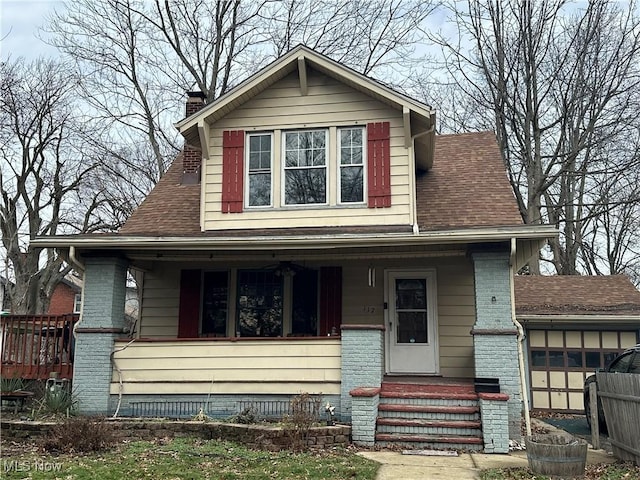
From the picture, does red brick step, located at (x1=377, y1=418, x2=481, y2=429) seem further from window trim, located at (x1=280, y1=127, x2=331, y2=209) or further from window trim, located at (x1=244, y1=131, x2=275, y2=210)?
window trim, located at (x1=244, y1=131, x2=275, y2=210)

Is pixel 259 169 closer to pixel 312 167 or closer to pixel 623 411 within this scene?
pixel 312 167

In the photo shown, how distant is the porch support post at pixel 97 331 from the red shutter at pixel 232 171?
7.00 ft

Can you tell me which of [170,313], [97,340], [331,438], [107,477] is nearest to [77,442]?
[107,477]

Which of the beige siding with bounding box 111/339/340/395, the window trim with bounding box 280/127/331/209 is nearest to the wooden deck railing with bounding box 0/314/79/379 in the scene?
the beige siding with bounding box 111/339/340/395

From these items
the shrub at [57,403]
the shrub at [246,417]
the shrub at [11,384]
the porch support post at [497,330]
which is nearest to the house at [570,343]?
the porch support post at [497,330]

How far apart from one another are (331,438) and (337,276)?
3.57 m

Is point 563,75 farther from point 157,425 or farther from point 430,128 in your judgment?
point 157,425

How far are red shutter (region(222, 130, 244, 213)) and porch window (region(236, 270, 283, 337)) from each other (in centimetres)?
167

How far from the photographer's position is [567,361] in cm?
1301

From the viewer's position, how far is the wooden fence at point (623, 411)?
6930 mm

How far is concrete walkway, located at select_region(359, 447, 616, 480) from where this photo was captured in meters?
6.48

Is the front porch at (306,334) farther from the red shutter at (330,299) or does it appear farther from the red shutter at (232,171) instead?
the red shutter at (232,171)

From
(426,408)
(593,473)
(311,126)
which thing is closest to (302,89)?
(311,126)

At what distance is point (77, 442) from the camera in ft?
23.7
